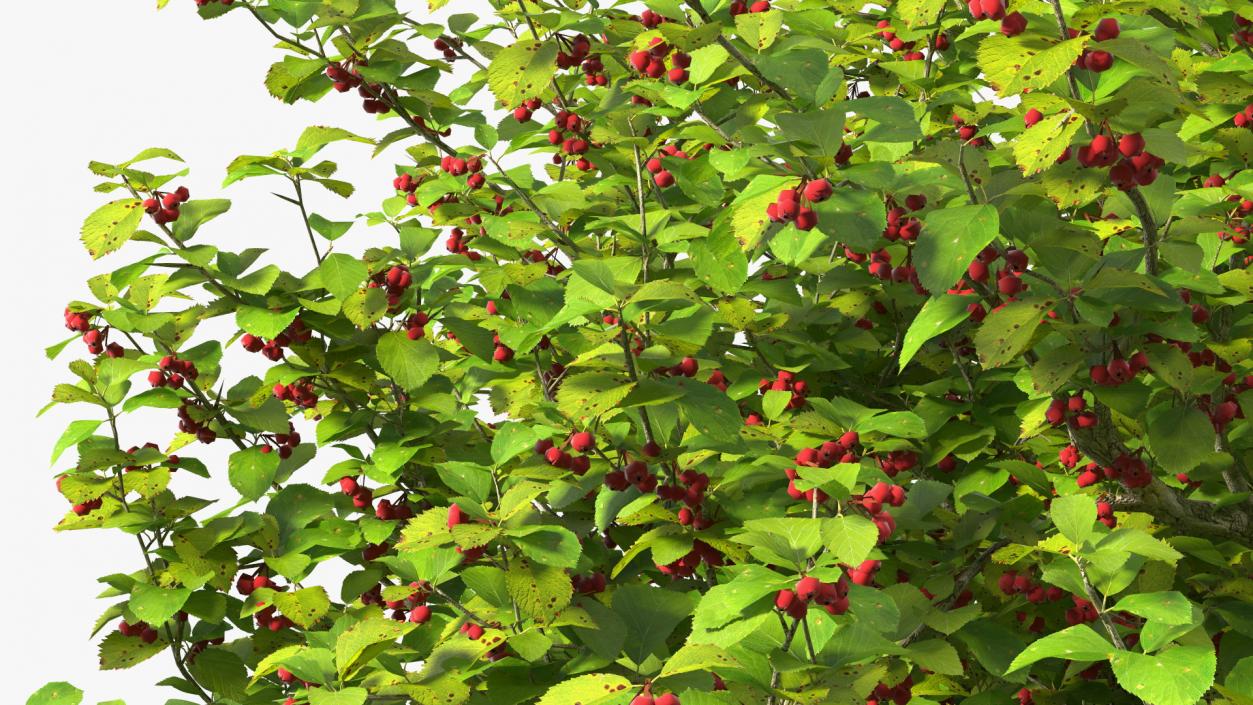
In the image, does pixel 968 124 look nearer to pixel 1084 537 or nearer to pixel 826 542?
pixel 1084 537

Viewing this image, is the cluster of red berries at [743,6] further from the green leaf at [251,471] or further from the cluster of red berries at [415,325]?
the green leaf at [251,471]

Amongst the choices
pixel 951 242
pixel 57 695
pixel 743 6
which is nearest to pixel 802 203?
pixel 951 242

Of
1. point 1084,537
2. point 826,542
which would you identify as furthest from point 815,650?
point 1084,537

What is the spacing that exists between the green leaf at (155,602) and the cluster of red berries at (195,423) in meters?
0.58

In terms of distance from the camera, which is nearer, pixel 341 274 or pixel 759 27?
pixel 759 27

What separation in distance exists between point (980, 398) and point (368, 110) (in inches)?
98.2

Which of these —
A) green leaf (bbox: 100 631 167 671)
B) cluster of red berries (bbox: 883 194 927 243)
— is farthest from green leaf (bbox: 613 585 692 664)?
green leaf (bbox: 100 631 167 671)

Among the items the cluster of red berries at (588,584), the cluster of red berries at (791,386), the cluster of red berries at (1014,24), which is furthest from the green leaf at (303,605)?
the cluster of red berries at (1014,24)

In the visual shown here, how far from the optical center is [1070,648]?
3.37 meters

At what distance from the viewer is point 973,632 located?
14.2 ft

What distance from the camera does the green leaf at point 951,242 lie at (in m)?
3.49

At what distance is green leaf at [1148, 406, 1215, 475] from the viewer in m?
4.20

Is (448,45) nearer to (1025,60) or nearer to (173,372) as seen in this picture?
(173,372)

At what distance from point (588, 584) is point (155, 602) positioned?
1.43 m
